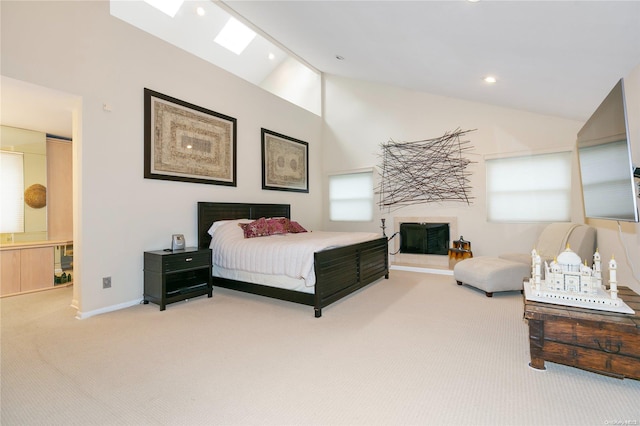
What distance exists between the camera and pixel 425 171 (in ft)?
18.8

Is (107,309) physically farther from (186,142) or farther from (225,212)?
(186,142)

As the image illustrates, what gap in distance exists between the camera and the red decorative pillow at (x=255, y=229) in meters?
4.37

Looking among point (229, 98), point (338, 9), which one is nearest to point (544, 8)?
point (338, 9)

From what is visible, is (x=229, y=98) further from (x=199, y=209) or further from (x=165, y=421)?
(x=165, y=421)

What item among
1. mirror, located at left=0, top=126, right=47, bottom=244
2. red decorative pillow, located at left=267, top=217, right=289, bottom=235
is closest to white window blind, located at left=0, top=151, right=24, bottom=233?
→ mirror, located at left=0, top=126, right=47, bottom=244

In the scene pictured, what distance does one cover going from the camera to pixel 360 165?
6555mm

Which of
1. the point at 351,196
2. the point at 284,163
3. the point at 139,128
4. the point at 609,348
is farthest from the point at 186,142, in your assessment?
the point at 609,348

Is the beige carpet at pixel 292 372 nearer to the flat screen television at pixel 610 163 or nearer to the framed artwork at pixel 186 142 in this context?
the flat screen television at pixel 610 163

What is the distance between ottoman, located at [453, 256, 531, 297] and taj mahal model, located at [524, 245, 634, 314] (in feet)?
5.19

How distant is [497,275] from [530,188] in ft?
6.35

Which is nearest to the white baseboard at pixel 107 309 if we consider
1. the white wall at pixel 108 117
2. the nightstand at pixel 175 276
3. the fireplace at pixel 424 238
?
the white wall at pixel 108 117

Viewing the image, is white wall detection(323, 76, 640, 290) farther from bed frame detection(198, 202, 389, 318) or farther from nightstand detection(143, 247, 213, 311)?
nightstand detection(143, 247, 213, 311)

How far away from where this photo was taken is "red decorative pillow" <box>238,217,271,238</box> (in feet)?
14.3

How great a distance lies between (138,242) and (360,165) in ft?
14.7
